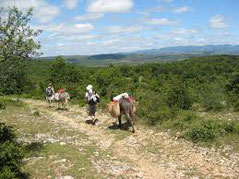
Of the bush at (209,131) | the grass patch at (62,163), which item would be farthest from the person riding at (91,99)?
the bush at (209,131)

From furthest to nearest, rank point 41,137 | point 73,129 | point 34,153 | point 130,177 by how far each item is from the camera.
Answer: point 73,129
point 41,137
point 34,153
point 130,177

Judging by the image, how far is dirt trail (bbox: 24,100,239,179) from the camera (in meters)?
8.78

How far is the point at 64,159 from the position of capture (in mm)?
9797

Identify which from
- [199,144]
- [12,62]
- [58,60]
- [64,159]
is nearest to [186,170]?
[199,144]

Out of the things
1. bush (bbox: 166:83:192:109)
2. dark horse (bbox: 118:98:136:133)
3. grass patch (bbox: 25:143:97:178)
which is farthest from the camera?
bush (bbox: 166:83:192:109)

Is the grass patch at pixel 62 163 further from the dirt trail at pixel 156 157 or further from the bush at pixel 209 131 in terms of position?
the bush at pixel 209 131

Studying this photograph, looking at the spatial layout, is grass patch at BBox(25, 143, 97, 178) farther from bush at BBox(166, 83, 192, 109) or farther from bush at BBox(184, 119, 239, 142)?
bush at BBox(166, 83, 192, 109)

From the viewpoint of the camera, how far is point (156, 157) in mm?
10273

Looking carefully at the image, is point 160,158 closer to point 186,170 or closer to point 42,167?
point 186,170

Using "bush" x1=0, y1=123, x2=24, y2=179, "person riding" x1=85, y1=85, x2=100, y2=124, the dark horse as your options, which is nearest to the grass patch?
"bush" x1=0, y1=123, x2=24, y2=179

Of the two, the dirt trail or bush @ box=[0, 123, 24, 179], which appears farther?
the dirt trail

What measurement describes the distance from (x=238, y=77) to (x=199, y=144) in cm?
1779

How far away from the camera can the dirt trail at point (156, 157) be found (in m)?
8.78

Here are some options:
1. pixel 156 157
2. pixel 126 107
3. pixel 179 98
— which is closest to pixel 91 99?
pixel 126 107
